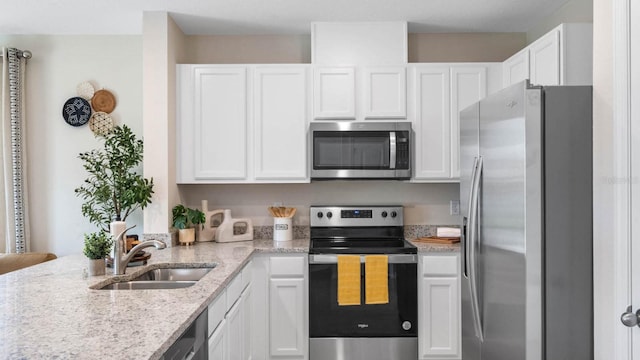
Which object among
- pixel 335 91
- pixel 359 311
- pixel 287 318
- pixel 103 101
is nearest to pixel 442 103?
pixel 335 91

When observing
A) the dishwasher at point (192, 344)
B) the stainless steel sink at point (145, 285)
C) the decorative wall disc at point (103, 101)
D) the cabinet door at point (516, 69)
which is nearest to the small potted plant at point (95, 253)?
the stainless steel sink at point (145, 285)

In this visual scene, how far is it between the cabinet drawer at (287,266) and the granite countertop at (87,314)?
669mm

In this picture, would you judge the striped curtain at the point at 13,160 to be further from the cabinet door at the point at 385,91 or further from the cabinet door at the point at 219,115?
the cabinet door at the point at 385,91

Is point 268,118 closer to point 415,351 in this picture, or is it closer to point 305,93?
point 305,93

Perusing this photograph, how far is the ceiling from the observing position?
3.06 metres

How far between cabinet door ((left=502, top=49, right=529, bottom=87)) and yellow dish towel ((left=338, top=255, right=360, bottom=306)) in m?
1.61

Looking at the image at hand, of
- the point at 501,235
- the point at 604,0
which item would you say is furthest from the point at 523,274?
the point at 604,0

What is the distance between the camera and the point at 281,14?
10.7ft

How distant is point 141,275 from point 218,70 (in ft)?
5.46

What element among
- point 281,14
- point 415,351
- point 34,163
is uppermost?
point 281,14

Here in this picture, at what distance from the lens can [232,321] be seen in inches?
94.2

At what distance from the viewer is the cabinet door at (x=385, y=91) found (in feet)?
11.1

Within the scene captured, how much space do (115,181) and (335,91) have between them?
5.55 feet

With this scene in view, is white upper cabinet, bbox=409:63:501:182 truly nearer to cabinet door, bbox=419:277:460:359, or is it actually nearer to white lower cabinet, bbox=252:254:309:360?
cabinet door, bbox=419:277:460:359
